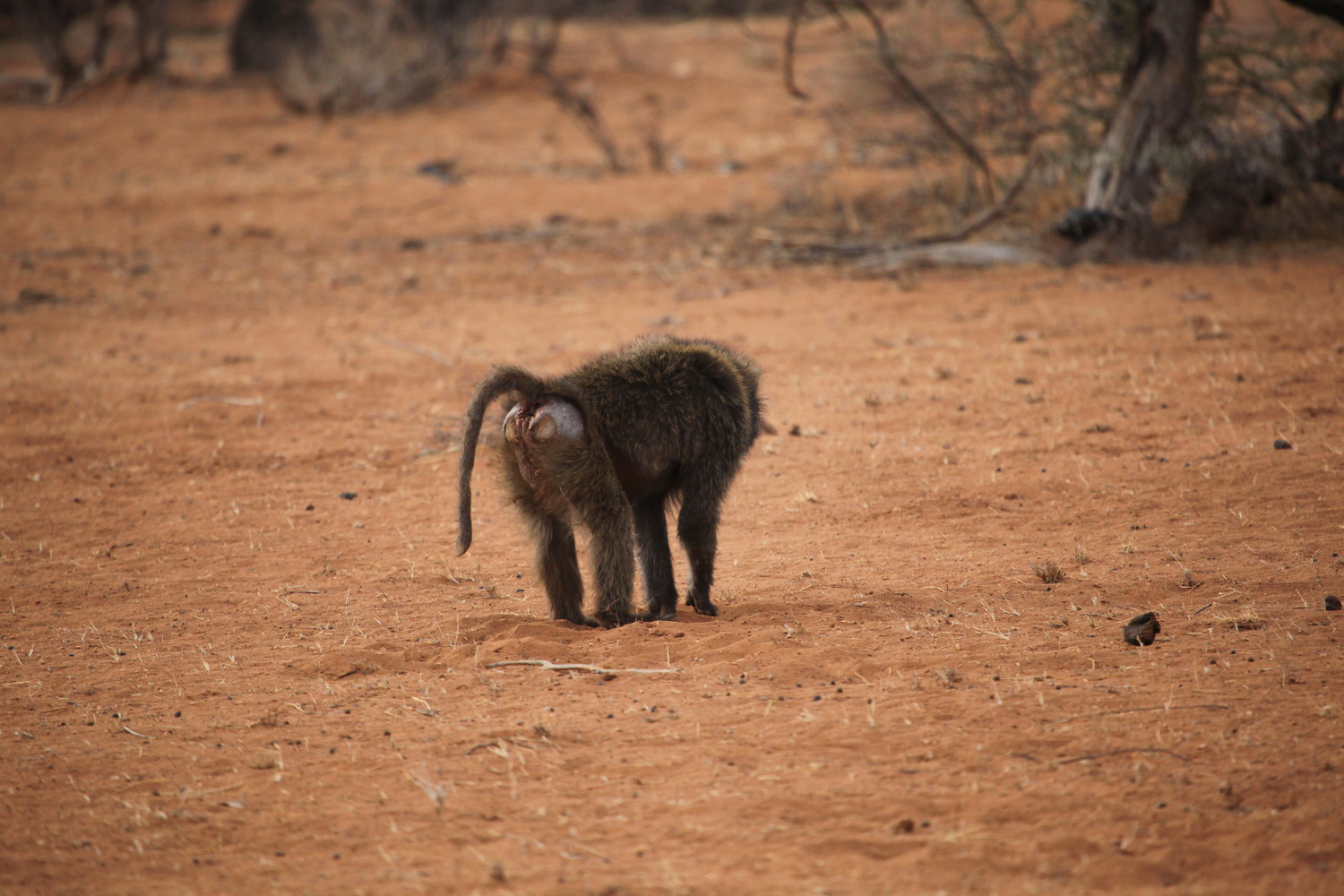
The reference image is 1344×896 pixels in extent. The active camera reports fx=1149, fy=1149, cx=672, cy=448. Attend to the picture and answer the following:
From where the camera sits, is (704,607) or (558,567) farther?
(704,607)

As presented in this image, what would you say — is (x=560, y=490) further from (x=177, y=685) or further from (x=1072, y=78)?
(x=1072, y=78)

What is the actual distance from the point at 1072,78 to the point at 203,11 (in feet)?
112

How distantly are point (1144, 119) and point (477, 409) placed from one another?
9.80 metres

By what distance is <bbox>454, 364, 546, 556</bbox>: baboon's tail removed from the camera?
454 cm

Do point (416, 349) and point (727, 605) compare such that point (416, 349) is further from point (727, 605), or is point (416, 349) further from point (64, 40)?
point (64, 40)

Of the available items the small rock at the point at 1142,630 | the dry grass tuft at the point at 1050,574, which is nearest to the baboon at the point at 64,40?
the dry grass tuft at the point at 1050,574

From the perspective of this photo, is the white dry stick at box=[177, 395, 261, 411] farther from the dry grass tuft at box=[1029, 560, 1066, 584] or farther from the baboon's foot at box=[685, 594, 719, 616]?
the dry grass tuft at box=[1029, 560, 1066, 584]

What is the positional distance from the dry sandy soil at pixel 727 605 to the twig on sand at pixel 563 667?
0.07ft

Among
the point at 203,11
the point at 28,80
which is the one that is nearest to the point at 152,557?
the point at 28,80

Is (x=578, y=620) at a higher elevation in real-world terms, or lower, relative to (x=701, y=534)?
lower

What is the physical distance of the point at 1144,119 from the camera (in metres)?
11.9

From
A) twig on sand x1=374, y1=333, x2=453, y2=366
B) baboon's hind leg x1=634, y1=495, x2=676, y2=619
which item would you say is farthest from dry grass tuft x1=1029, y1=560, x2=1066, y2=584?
twig on sand x1=374, y1=333, x2=453, y2=366

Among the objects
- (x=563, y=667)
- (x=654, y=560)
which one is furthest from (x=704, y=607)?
(x=563, y=667)

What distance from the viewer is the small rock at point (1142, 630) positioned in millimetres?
4305
